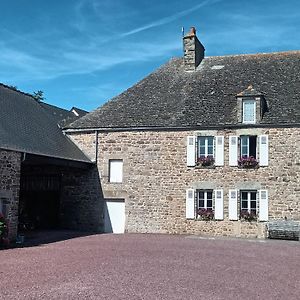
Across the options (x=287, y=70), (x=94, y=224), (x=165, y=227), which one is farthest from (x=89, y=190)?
(x=287, y=70)

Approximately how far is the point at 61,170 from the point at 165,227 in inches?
189

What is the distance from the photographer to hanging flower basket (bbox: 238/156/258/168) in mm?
16547

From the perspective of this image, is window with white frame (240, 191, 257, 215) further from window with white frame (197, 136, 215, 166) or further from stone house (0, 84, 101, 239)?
stone house (0, 84, 101, 239)

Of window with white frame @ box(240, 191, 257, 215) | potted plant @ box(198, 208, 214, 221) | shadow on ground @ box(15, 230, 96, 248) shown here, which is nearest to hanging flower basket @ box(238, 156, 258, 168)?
window with white frame @ box(240, 191, 257, 215)

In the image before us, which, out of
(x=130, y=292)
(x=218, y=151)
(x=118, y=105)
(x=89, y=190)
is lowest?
(x=130, y=292)

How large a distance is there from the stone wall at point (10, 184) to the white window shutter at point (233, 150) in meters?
7.45

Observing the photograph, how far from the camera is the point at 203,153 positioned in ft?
56.6

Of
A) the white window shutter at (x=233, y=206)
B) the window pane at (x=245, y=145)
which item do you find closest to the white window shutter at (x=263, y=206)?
the white window shutter at (x=233, y=206)

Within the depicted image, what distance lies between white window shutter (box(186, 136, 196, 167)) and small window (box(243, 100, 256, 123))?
2008mm

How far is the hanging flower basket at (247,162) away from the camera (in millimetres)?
16547

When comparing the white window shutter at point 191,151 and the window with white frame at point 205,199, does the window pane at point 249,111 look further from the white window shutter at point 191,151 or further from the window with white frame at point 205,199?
the window with white frame at point 205,199

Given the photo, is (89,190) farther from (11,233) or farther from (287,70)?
(287,70)

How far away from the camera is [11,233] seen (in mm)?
13320

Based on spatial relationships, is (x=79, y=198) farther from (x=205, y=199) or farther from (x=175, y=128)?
(x=205, y=199)
